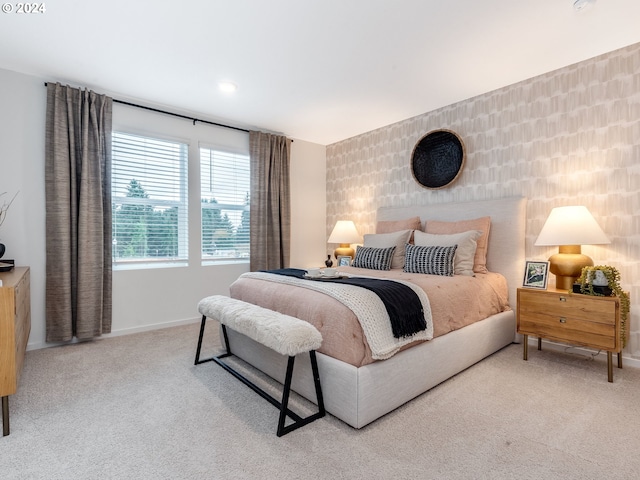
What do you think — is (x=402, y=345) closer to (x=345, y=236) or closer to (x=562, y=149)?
(x=562, y=149)

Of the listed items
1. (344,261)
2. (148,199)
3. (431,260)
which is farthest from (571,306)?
(148,199)

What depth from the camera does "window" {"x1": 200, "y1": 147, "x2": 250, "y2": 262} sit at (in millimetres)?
4184

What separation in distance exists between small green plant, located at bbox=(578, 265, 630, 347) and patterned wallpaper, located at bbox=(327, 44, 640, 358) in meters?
0.23

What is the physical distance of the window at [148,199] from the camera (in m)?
3.57

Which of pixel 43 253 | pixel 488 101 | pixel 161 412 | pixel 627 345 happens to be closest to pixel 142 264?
pixel 43 253

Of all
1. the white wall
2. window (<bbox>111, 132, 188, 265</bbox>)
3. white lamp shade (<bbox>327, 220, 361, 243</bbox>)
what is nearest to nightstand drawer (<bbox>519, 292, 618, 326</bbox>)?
white lamp shade (<bbox>327, 220, 361, 243</bbox>)

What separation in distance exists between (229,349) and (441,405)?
171cm

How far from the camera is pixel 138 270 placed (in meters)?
3.62

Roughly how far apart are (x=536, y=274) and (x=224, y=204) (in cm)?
347

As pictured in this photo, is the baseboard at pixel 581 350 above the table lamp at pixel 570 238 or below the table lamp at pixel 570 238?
below

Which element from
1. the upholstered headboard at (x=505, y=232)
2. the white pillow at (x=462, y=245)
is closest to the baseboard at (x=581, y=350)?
the upholstered headboard at (x=505, y=232)

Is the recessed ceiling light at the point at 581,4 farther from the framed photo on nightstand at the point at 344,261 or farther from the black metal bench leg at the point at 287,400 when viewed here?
the framed photo on nightstand at the point at 344,261

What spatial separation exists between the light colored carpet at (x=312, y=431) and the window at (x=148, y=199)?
1449 millimetres

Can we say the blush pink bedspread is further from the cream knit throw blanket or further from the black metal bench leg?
the black metal bench leg
